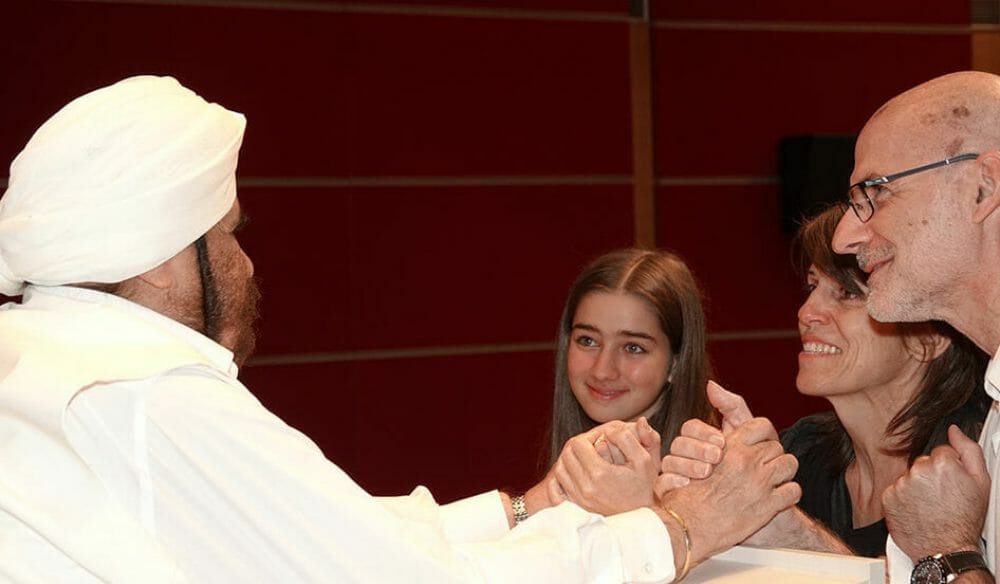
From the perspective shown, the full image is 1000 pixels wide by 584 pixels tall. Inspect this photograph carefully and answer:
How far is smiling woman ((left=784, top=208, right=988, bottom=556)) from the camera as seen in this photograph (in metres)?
2.41

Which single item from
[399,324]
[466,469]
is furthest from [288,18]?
[466,469]

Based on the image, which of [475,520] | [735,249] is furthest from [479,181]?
[475,520]

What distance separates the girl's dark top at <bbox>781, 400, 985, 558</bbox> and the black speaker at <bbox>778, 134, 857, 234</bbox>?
2.24m

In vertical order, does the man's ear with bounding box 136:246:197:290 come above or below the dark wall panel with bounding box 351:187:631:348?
above

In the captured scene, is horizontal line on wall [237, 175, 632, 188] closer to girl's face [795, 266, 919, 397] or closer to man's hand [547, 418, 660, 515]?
girl's face [795, 266, 919, 397]

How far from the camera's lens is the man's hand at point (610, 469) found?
2.02m

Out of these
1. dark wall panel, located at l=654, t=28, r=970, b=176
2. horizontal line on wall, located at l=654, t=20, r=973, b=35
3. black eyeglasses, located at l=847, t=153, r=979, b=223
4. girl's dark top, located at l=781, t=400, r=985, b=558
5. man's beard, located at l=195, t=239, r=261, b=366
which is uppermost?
horizontal line on wall, located at l=654, t=20, r=973, b=35

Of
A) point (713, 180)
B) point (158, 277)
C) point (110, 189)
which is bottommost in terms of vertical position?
point (713, 180)

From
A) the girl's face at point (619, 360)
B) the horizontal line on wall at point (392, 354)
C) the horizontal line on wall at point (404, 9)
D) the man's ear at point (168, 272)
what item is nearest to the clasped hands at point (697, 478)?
the man's ear at point (168, 272)

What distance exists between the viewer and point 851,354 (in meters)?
2.52

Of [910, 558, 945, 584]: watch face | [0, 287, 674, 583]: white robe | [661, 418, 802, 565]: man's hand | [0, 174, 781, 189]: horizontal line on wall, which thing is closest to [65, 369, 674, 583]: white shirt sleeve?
[0, 287, 674, 583]: white robe

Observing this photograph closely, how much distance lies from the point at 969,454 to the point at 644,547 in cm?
54

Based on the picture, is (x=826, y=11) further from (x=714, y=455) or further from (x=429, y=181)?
(x=714, y=455)

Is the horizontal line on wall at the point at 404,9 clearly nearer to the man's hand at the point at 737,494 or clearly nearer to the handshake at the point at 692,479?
the handshake at the point at 692,479
